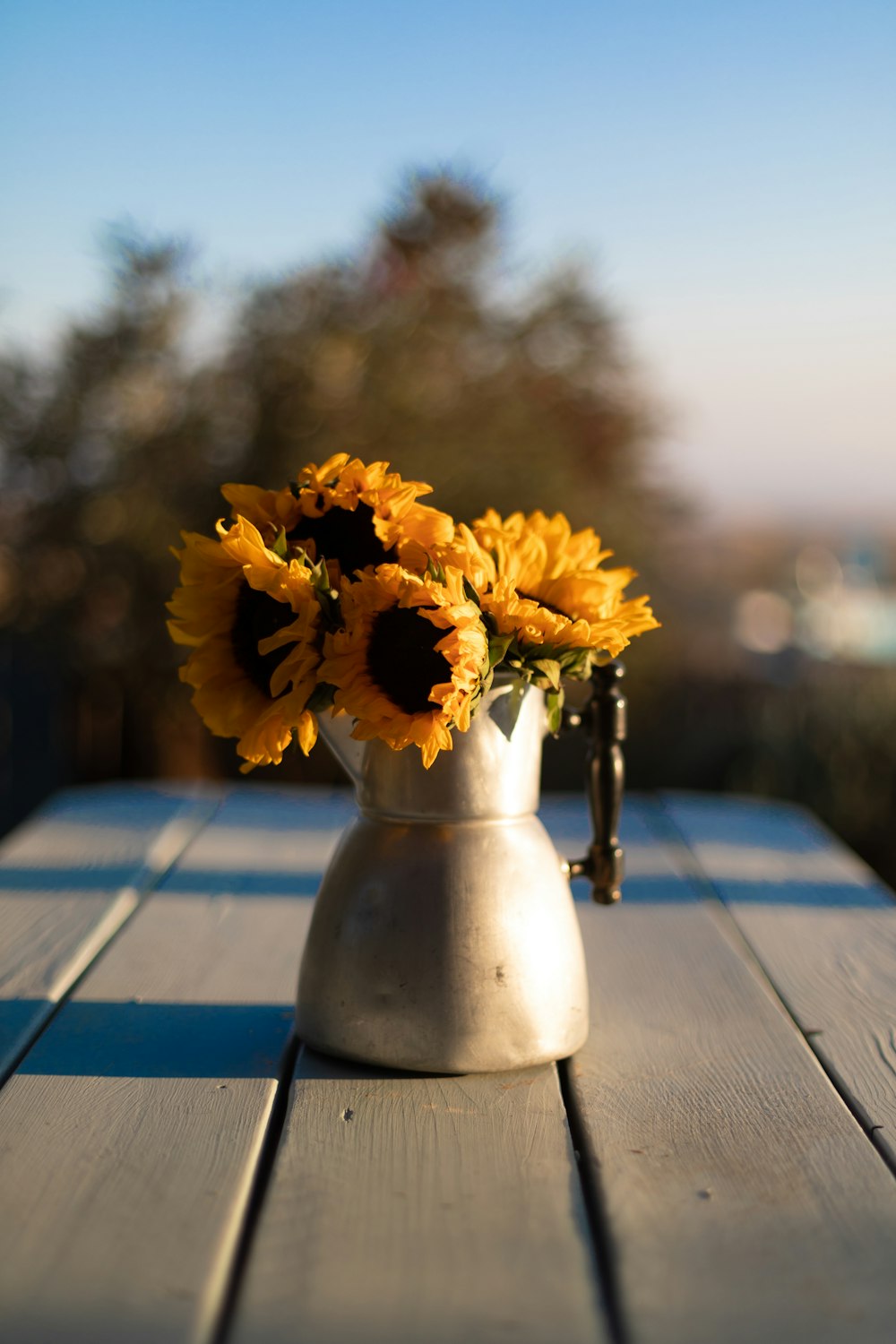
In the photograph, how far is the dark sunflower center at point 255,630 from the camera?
75 centimetres

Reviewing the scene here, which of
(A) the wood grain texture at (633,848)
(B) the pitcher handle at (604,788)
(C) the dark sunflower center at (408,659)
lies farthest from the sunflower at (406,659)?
(A) the wood grain texture at (633,848)

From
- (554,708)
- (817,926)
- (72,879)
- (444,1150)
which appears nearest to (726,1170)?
(444,1150)

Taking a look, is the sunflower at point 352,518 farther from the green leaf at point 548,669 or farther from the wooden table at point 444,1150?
the wooden table at point 444,1150

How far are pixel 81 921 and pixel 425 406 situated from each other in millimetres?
3476

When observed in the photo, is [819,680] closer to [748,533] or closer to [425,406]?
[425,406]

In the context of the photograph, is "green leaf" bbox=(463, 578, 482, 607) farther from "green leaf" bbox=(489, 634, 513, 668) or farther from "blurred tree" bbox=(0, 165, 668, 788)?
"blurred tree" bbox=(0, 165, 668, 788)

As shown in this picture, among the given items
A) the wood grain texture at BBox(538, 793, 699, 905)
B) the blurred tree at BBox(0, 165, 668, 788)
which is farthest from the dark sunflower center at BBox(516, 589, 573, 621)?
the blurred tree at BBox(0, 165, 668, 788)

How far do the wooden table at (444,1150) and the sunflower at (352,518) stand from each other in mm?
332

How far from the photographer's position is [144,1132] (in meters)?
0.68

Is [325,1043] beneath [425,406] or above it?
beneath

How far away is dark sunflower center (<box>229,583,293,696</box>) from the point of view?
750 millimetres

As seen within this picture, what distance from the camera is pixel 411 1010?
2.47ft

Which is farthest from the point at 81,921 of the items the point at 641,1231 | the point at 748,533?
the point at 748,533

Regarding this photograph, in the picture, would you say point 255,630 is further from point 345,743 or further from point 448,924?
point 448,924
